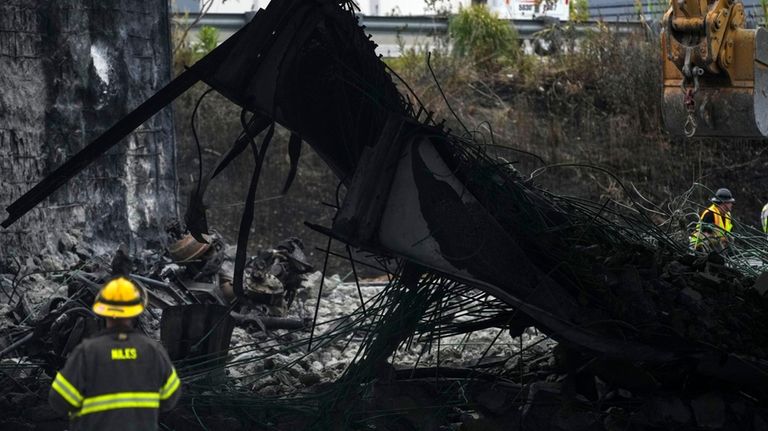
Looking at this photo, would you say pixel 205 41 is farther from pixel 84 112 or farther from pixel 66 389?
pixel 66 389

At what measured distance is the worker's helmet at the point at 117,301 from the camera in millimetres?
5062

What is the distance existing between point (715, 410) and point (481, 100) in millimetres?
14258

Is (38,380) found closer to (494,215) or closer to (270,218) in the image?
(494,215)

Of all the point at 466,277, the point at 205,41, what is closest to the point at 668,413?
the point at 466,277

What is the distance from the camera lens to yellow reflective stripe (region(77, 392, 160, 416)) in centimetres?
499

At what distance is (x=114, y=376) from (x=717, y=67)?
604 centimetres

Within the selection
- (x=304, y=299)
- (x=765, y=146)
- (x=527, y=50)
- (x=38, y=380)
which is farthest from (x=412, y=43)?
(x=38, y=380)

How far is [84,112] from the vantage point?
1244 centimetres

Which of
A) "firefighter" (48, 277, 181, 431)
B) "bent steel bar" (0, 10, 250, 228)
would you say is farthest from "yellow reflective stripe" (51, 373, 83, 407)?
"bent steel bar" (0, 10, 250, 228)

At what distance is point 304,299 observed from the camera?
12.0 m

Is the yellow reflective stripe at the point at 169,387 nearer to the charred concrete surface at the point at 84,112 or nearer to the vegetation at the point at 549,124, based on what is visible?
the charred concrete surface at the point at 84,112

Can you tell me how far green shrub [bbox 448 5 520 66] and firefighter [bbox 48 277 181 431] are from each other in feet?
54.1

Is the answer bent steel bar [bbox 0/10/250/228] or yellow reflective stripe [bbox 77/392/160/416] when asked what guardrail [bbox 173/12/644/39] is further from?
yellow reflective stripe [bbox 77/392/160/416]

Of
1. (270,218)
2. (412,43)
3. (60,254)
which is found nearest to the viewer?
(60,254)
